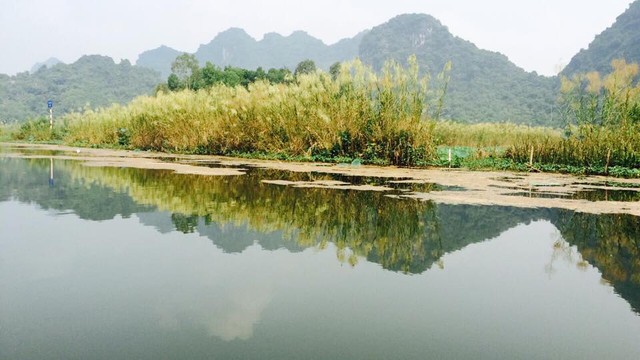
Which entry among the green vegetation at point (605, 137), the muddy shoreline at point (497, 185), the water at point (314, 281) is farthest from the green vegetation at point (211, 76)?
the water at point (314, 281)

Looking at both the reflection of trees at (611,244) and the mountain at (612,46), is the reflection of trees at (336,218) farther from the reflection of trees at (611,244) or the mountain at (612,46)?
the mountain at (612,46)

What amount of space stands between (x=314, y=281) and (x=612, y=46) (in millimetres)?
98957

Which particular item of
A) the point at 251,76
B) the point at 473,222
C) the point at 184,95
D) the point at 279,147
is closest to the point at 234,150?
the point at 279,147

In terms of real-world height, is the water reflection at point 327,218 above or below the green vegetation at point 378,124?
below

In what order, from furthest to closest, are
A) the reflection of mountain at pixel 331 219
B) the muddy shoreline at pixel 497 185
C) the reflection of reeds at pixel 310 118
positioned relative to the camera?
the reflection of reeds at pixel 310 118, the muddy shoreline at pixel 497 185, the reflection of mountain at pixel 331 219

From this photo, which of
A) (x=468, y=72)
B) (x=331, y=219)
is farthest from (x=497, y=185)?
(x=468, y=72)

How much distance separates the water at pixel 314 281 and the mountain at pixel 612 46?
8097 cm

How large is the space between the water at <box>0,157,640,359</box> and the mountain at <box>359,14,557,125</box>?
132ft

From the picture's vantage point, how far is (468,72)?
11031 cm

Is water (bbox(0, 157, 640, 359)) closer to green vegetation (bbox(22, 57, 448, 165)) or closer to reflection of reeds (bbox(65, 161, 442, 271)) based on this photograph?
reflection of reeds (bbox(65, 161, 442, 271))

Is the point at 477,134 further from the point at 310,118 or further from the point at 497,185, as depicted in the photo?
the point at 497,185

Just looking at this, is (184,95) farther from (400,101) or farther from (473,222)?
(473,222)

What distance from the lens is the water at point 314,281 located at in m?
3.43

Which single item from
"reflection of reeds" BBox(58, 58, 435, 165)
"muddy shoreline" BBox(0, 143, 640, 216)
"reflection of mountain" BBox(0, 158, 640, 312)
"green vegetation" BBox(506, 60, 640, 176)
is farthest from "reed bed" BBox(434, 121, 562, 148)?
"reflection of mountain" BBox(0, 158, 640, 312)
